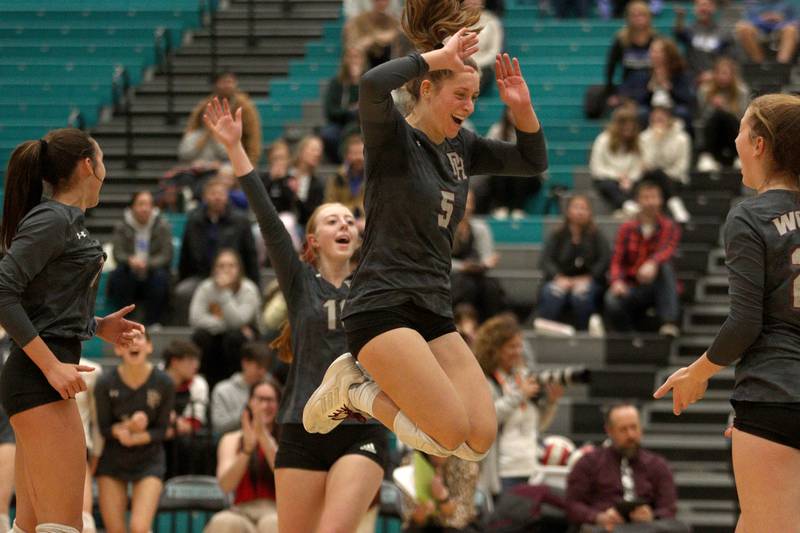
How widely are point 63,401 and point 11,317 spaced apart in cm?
41

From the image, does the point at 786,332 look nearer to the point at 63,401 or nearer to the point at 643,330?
the point at 63,401

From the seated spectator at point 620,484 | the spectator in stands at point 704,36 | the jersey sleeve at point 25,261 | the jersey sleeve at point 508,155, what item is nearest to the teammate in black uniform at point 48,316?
the jersey sleeve at point 25,261

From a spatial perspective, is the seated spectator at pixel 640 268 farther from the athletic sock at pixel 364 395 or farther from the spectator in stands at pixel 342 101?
the athletic sock at pixel 364 395

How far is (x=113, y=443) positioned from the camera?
8797 millimetres

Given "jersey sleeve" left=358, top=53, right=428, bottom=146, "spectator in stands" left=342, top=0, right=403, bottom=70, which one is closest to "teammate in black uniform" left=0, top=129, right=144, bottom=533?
"jersey sleeve" left=358, top=53, right=428, bottom=146

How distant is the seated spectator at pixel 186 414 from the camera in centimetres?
984

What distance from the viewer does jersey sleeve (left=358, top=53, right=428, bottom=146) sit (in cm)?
486

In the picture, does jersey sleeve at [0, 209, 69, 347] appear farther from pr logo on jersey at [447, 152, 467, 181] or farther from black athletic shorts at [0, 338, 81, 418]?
pr logo on jersey at [447, 152, 467, 181]

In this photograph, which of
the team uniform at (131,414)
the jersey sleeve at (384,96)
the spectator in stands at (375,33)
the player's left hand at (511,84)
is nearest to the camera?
the jersey sleeve at (384,96)

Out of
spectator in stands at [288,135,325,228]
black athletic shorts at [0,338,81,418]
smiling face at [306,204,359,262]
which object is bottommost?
spectator in stands at [288,135,325,228]

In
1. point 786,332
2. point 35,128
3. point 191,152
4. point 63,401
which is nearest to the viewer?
point 786,332

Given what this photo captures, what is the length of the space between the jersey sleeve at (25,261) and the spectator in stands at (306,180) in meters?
6.61

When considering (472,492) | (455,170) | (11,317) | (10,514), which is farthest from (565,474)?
(11,317)

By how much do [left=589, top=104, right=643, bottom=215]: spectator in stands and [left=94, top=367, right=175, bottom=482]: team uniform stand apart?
4928mm
